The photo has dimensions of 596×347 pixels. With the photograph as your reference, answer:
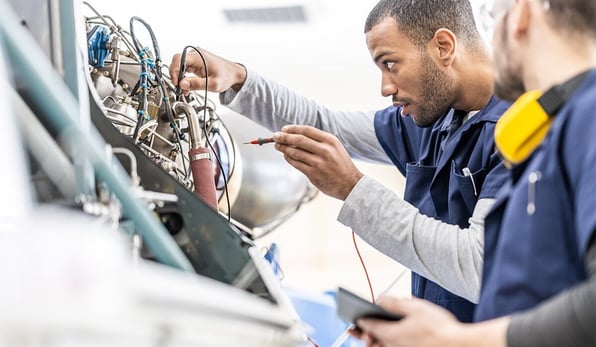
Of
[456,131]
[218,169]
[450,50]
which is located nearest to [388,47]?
[450,50]

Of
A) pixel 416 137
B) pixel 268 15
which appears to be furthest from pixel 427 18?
pixel 268 15

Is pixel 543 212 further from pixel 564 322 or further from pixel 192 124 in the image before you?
pixel 192 124

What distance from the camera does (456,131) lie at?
165 centimetres

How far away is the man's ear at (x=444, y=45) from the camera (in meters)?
1.71

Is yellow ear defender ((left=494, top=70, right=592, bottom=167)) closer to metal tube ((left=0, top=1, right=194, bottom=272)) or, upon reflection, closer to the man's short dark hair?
metal tube ((left=0, top=1, right=194, bottom=272))

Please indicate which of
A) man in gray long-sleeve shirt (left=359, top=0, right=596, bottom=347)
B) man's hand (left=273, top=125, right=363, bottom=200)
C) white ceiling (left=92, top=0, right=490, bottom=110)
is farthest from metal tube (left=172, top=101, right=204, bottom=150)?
white ceiling (left=92, top=0, right=490, bottom=110)

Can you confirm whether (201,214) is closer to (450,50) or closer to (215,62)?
(215,62)

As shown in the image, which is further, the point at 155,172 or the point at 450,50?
the point at 450,50

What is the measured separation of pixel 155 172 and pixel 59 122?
1.18 feet

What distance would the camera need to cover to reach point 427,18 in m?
1.74

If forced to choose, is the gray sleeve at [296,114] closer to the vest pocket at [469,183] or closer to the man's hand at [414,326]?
the vest pocket at [469,183]

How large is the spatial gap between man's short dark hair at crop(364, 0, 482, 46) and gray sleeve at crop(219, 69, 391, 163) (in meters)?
0.35

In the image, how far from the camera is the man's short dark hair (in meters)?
1.73

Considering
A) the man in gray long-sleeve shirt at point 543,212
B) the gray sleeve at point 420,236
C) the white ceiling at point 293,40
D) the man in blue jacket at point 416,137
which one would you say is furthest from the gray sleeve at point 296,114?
the man in gray long-sleeve shirt at point 543,212
